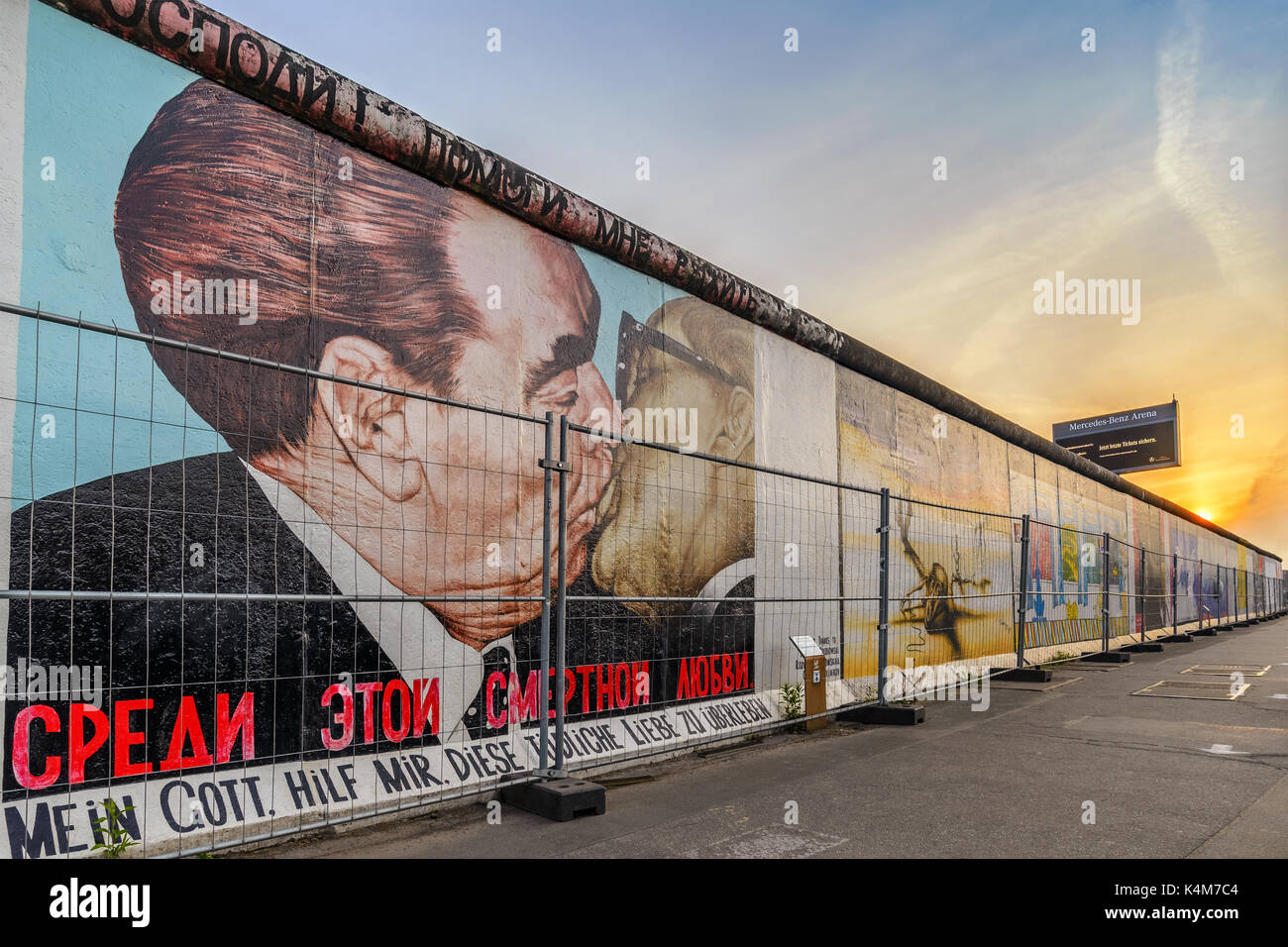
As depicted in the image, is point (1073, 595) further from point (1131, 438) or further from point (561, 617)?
point (1131, 438)

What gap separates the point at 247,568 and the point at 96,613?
2.17ft

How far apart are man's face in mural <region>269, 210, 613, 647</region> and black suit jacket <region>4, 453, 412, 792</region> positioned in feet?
1.61

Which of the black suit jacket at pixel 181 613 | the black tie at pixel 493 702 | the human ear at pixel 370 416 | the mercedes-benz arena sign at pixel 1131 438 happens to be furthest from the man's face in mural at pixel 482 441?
the mercedes-benz arena sign at pixel 1131 438

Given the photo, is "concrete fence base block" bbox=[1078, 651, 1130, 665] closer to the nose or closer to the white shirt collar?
the nose

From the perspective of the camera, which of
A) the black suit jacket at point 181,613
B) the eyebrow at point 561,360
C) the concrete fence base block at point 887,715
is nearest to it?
the black suit jacket at point 181,613

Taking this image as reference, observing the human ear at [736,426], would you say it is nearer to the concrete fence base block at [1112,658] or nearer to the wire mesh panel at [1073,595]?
the wire mesh panel at [1073,595]

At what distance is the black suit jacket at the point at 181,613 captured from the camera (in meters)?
3.69

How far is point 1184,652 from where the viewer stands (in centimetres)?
1806

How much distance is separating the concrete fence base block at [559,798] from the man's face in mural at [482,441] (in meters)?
1.08

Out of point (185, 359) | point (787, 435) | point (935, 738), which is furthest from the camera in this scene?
point (787, 435)

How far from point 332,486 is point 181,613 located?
115cm
